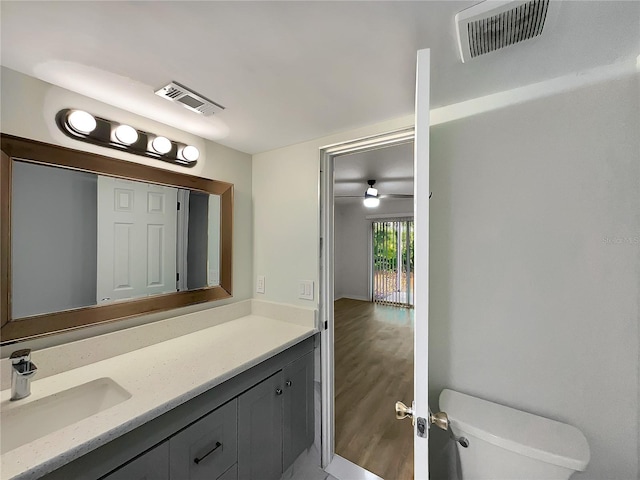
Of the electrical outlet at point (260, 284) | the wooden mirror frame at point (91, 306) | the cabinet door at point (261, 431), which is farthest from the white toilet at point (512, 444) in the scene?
the wooden mirror frame at point (91, 306)

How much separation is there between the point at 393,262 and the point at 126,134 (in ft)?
18.2

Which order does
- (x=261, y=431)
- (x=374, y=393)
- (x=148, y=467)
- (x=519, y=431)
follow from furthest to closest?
(x=374, y=393)
(x=261, y=431)
(x=519, y=431)
(x=148, y=467)

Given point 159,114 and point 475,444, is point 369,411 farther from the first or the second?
point 159,114

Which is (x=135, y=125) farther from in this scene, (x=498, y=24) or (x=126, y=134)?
(x=498, y=24)

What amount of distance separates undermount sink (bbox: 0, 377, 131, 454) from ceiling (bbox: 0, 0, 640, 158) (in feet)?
4.25

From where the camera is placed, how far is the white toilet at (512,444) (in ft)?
2.92

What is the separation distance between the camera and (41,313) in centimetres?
106

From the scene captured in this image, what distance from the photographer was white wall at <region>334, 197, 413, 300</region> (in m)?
6.25

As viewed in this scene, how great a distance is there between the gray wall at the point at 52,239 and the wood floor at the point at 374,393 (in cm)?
190

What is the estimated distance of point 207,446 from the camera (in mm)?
1059

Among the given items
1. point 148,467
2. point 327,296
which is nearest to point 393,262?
point 327,296

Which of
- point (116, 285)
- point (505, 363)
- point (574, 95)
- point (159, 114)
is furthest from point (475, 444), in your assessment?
point (159, 114)

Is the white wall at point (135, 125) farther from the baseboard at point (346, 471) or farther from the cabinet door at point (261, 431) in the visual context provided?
the baseboard at point (346, 471)

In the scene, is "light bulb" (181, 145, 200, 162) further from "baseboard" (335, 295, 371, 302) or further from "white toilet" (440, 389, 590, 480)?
"baseboard" (335, 295, 371, 302)
